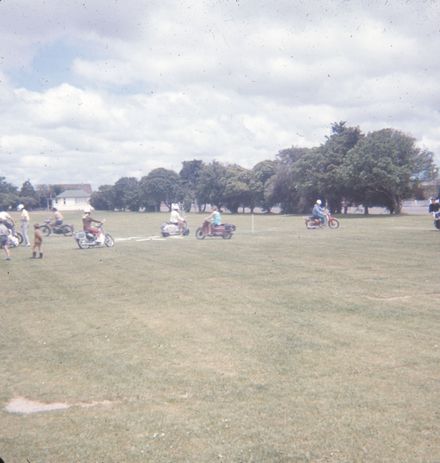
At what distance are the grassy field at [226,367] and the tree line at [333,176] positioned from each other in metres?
41.6

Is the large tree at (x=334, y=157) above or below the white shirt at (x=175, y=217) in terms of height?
above

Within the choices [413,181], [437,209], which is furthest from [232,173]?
[437,209]

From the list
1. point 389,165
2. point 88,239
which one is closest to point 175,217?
point 88,239

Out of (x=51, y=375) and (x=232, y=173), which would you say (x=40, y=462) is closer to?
(x=51, y=375)

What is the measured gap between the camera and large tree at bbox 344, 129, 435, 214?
2066 inches

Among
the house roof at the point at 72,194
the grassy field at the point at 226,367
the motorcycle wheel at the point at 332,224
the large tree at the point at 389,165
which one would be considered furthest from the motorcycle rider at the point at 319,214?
the house roof at the point at 72,194

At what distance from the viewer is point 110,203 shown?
125m

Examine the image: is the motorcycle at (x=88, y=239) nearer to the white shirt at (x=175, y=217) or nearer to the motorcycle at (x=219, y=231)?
the motorcycle at (x=219, y=231)

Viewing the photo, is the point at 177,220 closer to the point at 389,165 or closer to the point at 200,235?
the point at 200,235

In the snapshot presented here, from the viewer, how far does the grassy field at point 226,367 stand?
486 cm

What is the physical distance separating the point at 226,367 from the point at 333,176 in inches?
2166

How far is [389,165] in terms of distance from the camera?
52.0 meters

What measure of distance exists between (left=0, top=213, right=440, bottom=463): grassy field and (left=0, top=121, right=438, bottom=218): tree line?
41.6 m

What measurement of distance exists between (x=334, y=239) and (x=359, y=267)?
385 inches
